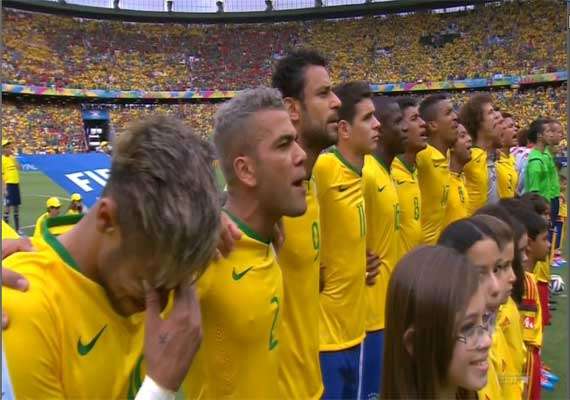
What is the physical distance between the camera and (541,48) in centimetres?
3753

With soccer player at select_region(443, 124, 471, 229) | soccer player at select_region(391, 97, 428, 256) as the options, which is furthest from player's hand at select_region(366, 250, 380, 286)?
soccer player at select_region(443, 124, 471, 229)

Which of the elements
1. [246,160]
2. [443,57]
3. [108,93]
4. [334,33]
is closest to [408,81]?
[443,57]

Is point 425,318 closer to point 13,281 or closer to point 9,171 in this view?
point 13,281

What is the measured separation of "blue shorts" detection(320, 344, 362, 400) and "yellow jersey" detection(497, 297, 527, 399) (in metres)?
1.16

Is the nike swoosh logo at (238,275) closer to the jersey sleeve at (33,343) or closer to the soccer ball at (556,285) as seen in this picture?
the jersey sleeve at (33,343)

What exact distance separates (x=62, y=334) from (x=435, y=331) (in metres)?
1.00

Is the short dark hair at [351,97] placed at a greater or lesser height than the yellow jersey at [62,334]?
greater

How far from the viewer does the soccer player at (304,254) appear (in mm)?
2867

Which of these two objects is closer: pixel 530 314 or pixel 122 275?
pixel 122 275

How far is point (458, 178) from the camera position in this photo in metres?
6.38

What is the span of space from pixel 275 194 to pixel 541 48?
4015 cm

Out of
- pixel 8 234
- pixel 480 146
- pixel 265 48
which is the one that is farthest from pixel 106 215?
pixel 265 48

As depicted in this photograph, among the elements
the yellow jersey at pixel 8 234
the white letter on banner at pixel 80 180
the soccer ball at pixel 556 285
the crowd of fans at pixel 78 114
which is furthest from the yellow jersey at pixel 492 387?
the crowd of fans at pixel 78 114

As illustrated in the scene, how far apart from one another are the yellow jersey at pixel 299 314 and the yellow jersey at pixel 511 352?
0.91 m
